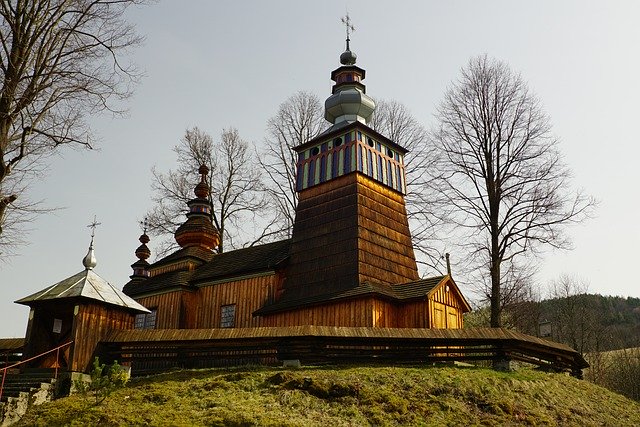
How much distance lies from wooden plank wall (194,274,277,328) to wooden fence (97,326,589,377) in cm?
605

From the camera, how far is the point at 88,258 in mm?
18422

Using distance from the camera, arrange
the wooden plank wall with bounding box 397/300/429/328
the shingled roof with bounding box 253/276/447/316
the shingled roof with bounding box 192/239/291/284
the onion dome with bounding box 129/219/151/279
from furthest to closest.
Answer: the onion dome with bounding box 129/219/151/279 < the shingled roof with bounding box 192/239/291/284 < the wooden plank wall with bounding box 397/300/429/328 < the shingled roof with bounding box 253/276/447/316

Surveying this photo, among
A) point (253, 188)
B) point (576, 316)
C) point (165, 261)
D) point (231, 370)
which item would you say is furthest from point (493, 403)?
point (576, 316)

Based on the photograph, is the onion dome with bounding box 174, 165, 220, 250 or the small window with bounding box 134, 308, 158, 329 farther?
the onion dome with bounding box 174, 165, 220, 250

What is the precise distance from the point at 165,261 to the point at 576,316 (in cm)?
2530

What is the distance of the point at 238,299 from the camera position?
24.2m

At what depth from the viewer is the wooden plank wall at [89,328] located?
1608cm

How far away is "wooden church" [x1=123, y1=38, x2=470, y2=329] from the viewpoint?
20.5m

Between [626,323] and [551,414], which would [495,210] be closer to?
[551,414]

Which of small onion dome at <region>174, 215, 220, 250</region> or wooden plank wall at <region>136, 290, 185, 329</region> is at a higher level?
small onion dome at <region>174, 215, 220, 250</region>

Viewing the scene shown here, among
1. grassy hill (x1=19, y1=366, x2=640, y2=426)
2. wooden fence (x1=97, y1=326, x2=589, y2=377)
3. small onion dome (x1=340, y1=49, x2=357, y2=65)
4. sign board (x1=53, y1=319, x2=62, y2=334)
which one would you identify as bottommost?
grassy hill (x1=19, y1=366, x2=640, y2=426)

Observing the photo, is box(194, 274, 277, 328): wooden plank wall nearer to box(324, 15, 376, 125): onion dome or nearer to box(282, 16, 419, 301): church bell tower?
box(282, 16, 419, 301): church bell tower

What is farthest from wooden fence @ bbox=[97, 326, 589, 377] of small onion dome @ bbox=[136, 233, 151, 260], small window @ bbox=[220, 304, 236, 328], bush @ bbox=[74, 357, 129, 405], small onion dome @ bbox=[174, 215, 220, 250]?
small onion dome @ bbox=[136, 233, 151, 260]

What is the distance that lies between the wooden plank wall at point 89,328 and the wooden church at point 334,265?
6.12 meters
